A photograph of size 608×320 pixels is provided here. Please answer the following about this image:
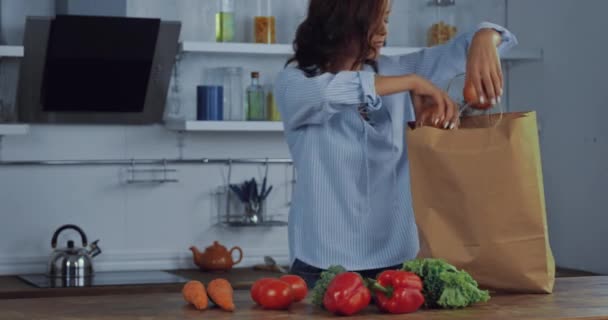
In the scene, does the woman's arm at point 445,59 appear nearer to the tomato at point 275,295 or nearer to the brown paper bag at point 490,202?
the brown paper bag at point 490,202

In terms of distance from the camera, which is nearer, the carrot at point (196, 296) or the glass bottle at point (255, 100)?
the carrot at point (196, 296)

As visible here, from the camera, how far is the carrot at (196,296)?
161cm

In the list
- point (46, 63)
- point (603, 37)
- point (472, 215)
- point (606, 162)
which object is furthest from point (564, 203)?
point (472, 215)

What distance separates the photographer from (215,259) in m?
3.83

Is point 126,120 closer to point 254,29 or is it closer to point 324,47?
point 254,29

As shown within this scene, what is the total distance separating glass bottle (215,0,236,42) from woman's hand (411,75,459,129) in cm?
215

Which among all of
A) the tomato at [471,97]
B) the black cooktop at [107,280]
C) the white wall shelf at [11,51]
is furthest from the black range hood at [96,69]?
the tomato at [471,97]

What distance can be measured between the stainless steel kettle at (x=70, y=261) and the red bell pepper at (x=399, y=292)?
220 centimetres

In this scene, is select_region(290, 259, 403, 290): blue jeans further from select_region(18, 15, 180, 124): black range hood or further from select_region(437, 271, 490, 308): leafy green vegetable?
select_region(18, 15, 180, 124): black range hood

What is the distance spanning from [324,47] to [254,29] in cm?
197

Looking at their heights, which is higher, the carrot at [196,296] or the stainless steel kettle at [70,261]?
the carrot at [196,296]

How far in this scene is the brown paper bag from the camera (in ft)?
5.77

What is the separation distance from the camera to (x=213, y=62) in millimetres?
4082

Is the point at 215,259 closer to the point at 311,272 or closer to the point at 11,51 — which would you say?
the point at 11,51
